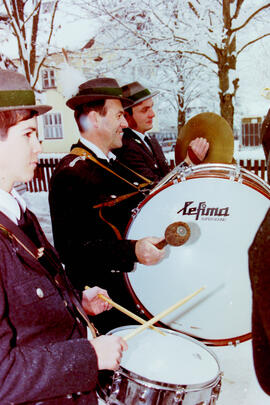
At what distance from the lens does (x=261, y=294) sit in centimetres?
77

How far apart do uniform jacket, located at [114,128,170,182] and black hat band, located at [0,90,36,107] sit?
1963 millimetres

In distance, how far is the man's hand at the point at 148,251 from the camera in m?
1.90

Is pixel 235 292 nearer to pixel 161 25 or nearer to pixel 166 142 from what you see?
pixel 161 25

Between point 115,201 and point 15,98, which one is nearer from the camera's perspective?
point 15,98

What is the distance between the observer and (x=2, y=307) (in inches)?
41.1

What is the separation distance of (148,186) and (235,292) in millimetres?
1122

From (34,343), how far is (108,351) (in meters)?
0.24

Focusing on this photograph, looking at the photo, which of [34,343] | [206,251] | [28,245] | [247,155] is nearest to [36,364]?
[34,343]

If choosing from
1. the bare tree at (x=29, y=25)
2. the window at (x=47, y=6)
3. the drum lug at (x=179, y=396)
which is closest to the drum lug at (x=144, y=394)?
the drum lug at (x=179, y=396)

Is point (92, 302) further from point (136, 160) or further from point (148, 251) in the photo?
point (136, 160)

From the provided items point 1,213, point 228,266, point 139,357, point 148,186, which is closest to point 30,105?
point 1,213

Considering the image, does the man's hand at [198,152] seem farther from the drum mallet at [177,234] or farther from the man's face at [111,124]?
the drum mallet at [177,234]

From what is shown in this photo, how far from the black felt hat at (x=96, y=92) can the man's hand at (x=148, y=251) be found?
1.00 meters

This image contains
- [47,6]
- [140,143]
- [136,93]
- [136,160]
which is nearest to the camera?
[136,160]
